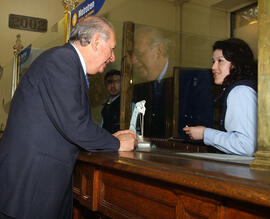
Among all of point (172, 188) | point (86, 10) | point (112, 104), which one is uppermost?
point (86, 10)

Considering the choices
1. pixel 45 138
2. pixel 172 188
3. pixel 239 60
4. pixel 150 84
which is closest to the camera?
pixel 172 188

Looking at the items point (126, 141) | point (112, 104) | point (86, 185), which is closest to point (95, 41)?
point (126, 141)

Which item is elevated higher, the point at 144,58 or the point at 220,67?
the point at 144,58

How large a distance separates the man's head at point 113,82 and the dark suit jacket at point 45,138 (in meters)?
1.72

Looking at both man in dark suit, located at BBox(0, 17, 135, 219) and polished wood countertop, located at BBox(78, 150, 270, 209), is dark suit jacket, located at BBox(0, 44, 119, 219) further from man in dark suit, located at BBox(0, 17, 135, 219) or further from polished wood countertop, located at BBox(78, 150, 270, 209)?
polished wood countertop, located at BBox(78, 150, 270, 209)

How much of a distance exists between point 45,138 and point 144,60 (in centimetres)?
216

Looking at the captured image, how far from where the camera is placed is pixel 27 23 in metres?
5.88

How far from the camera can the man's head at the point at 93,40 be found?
161 centimetres

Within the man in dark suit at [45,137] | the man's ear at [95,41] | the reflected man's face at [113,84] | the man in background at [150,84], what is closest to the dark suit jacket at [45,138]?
the man in dark suit at [45,137]

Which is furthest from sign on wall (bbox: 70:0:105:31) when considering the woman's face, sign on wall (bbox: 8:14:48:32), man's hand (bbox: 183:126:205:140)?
sign on wall (bbox: 8:14:48:32)

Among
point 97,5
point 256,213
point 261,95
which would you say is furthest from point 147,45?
point 256,213

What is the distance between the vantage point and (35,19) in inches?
233

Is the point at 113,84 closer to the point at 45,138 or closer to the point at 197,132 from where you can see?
the point at 197,132

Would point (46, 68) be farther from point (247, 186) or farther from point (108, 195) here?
point (247, 186)
